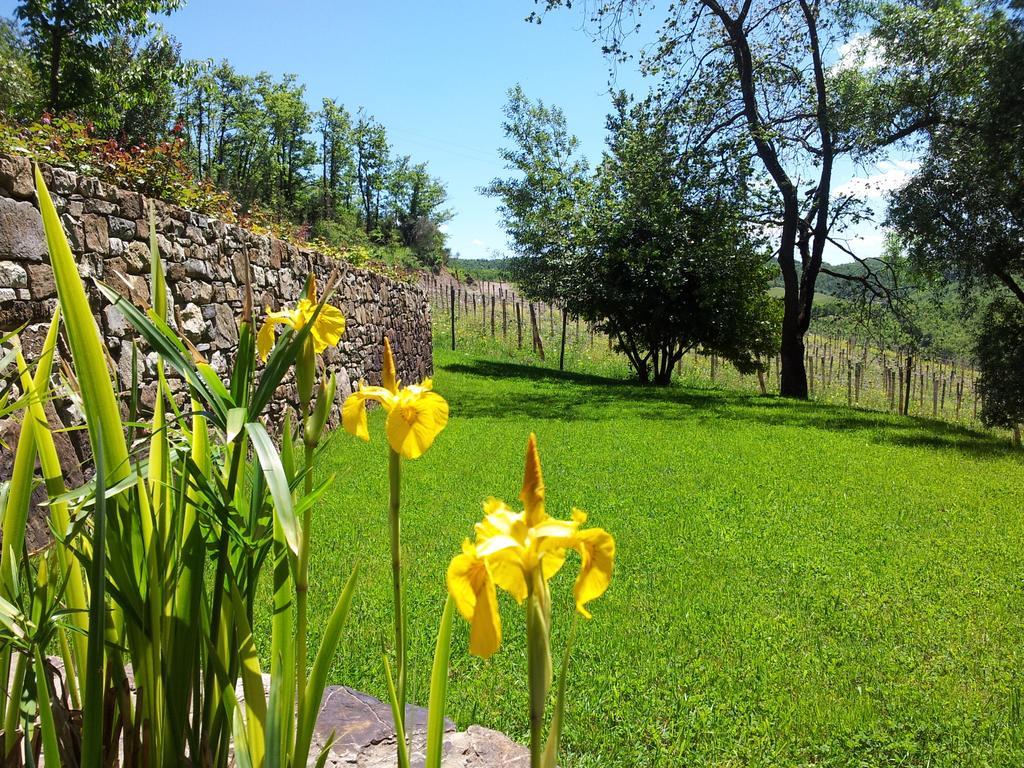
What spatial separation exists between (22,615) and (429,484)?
465 centimetres

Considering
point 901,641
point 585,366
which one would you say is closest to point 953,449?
point 901,641

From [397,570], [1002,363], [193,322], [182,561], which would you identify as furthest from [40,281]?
[1002,363]

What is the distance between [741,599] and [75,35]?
15.9 m

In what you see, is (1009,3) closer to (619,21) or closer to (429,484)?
(619,21)

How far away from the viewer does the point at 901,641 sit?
10.4ft

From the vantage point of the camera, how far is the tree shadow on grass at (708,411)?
9.09m

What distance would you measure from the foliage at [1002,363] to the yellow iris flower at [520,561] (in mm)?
14379

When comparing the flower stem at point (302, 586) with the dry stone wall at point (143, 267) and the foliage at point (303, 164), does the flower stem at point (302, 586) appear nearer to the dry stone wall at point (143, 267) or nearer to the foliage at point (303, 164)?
the dry stone wall at point (143, 267)

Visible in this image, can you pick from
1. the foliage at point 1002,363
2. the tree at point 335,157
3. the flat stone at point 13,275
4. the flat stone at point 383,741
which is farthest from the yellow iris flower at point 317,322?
the tree at point 335,157

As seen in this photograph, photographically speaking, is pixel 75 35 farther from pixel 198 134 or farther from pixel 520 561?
pixel 198 134

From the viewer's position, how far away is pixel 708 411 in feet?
35.3

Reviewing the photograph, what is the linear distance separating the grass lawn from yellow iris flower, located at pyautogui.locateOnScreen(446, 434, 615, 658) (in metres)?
0.71

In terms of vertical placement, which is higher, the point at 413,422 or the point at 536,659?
the point at 413,422

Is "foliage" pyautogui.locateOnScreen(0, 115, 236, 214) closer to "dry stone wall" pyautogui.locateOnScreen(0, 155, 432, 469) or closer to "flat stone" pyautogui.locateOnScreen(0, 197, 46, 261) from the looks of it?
"dry stone wall" pyautogui.locateOnScreen(0, 155, 432, 469)
